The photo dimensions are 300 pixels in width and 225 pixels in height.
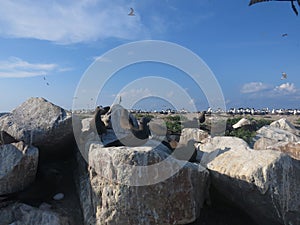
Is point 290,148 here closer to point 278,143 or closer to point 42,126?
point 278,143

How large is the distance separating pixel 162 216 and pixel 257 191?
1901mm

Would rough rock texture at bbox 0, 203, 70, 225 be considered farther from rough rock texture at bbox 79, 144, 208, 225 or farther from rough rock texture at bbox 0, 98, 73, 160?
rough rock texture at bbox 0, 98, 73, 160

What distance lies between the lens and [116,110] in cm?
1034

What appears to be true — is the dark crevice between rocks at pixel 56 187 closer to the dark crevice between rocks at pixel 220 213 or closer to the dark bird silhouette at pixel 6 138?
the dark bird silhouette at pixel 6 138

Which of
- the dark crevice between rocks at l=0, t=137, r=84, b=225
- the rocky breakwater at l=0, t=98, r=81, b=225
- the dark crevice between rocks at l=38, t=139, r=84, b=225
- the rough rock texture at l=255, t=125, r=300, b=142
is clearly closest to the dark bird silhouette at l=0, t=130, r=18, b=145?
the rocky breakwater at l=0, t=98, r=81, b=225

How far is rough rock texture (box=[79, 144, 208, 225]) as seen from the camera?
6.13 m

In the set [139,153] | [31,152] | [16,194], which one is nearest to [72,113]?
[31,152]

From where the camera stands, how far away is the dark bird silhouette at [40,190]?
7.42 m

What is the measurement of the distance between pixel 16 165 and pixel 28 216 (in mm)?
1158

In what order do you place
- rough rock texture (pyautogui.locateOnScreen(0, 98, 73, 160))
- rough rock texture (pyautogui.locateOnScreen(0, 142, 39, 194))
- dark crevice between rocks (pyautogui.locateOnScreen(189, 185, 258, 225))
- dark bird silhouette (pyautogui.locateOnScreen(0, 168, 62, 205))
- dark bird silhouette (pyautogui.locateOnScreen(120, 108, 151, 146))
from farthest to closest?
dark bird silhouette (pyautogui.locateOnScreen(120, 108, 151, 146))
rough rock texture (pyautogui.locateOnScreen(0, 98, 73, 160))
dark bird silhouette (pyautogui.locateOnScreen(0, 168, 62, 205))
rough rock texture (pyautogui.locateOnScreen(0, 142, 39, 194))
dark crevice between rocks (pyautogui.locateOnScreen(189, 185, 258, 225))

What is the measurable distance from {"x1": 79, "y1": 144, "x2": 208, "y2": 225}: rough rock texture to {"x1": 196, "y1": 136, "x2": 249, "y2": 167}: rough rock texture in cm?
171

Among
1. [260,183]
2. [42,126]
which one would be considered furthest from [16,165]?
[260,183]

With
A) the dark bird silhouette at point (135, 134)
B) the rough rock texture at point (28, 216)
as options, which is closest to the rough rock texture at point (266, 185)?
the dark bird silhouette at point (135, 134)

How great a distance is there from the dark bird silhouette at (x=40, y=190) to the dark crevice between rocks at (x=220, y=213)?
11.9ft
